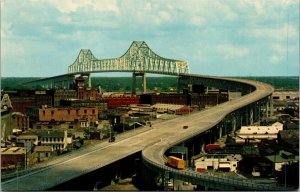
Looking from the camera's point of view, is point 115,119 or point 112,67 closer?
point 115,119

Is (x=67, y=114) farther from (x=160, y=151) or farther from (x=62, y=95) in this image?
(x=160, y=151)

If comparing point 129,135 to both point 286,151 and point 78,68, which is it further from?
point 78,68

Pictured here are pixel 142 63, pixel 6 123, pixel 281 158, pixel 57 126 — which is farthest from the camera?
pixel 142 63

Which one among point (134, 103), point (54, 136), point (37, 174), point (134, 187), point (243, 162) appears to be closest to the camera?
point (37, 174)

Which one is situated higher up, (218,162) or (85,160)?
(85,160)

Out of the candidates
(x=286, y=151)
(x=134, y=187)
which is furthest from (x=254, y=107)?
(x=134, y=187)

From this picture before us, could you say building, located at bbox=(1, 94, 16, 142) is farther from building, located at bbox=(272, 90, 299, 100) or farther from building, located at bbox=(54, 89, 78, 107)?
building, located at bbox=(272, 90, 299, 100)

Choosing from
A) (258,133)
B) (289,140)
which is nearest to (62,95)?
(258,133)
